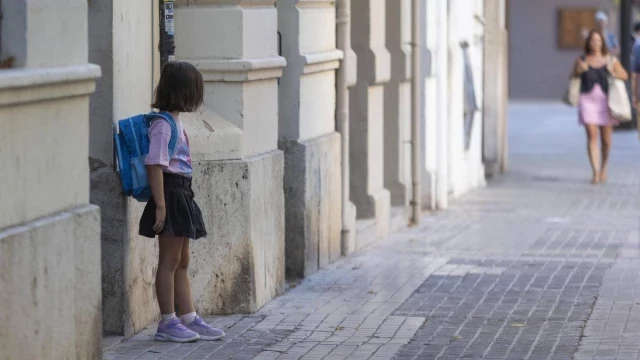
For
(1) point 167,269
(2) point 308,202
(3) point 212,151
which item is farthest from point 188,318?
(2) point 308,202

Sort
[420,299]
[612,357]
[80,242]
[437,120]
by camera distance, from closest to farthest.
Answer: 1. [80,242]
2. [612,357]
3. [420,299]
4. [437,120]

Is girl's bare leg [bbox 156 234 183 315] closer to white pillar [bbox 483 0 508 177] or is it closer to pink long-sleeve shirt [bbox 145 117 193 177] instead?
pink long-sleeve shirt [bbox 145 117 193 177]

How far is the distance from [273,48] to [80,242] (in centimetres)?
283

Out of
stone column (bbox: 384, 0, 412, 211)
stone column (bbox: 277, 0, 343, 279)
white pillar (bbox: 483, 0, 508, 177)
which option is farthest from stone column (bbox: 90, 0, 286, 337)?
white pillar (bbox: 483, 0, 508, 177)

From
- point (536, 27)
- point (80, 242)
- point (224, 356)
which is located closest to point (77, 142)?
point (80, 242)

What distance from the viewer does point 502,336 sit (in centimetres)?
816

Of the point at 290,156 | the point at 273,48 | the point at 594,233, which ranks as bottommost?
the point at 594,233

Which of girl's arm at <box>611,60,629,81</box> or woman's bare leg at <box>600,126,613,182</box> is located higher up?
girl's arm at <box>611,60,629,81</box>

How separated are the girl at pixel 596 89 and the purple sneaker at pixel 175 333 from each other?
1027cm

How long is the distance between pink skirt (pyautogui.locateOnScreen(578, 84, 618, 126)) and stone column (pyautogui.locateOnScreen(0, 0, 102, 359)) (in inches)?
441

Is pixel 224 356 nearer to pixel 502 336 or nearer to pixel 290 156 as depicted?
pixel 502 336

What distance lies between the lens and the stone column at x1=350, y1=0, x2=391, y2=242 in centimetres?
1231

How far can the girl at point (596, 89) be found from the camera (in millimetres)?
17422

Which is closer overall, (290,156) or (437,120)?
(290,156)
